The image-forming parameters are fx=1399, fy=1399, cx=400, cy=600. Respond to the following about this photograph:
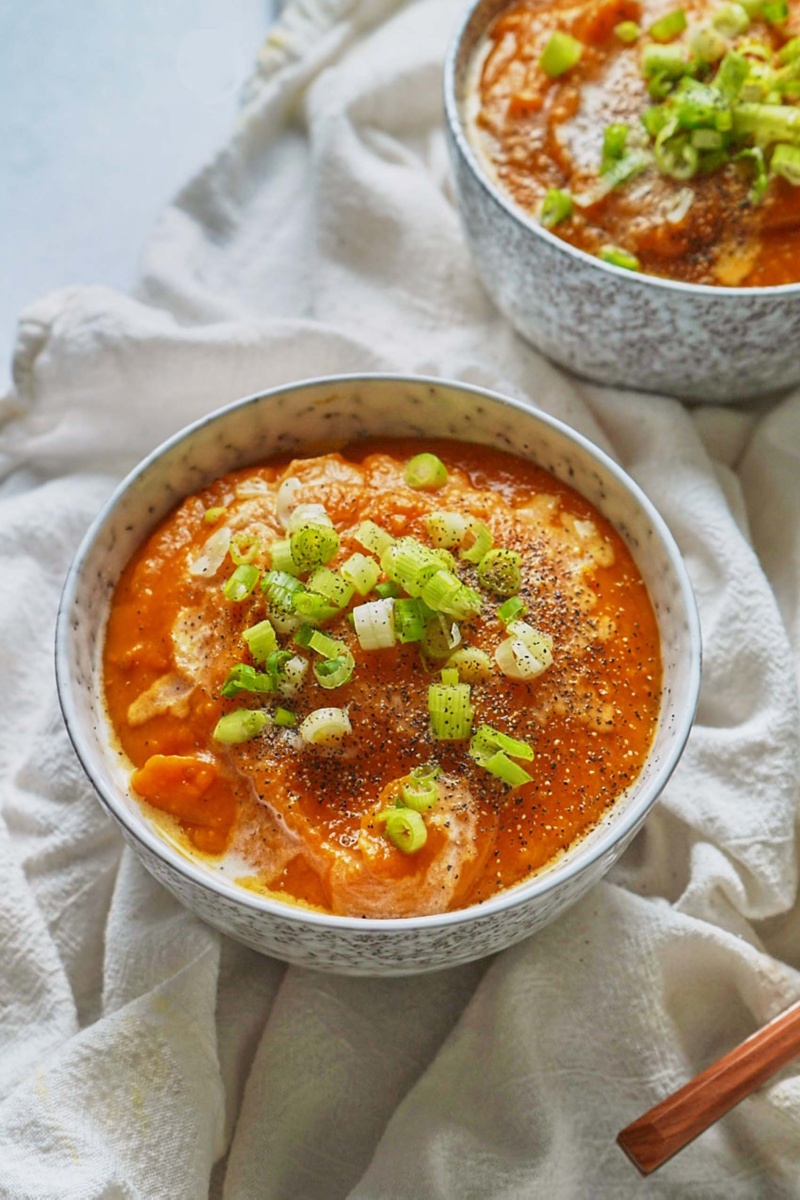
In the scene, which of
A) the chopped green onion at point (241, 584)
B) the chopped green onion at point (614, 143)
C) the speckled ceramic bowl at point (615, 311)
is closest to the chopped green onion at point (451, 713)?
the chopped green onion at point (241, 584)

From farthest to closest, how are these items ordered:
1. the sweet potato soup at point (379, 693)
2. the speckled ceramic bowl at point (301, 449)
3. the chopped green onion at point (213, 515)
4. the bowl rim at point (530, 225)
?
the bowl rim at point (530, 225)
the chopped green onion at point (213, 515)
the sweet potato soup at point (379, 693)
the speckled ceramic bowl at point (301, 449)

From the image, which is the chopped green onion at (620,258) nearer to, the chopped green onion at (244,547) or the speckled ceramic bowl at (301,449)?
the speckled ceramic bowl at (301,449)

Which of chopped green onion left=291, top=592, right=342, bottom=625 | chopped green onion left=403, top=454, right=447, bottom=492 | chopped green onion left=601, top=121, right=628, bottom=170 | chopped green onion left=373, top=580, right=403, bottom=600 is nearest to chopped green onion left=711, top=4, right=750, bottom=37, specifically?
chopped green onion left=601, top=121, right=628, bottom=170

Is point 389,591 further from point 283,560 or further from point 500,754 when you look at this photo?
point 500,754

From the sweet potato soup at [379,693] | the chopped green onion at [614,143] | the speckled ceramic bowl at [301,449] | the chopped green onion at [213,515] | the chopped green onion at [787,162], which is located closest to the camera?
the speckled ceramic bowl at [301,449]

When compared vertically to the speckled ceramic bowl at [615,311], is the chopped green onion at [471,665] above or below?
below

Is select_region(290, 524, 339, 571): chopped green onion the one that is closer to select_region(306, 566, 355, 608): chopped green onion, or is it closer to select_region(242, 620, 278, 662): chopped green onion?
select_region(306, 566, 355, 608): chopped green onion

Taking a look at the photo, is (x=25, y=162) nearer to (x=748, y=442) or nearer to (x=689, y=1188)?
(x=748, y=442)
